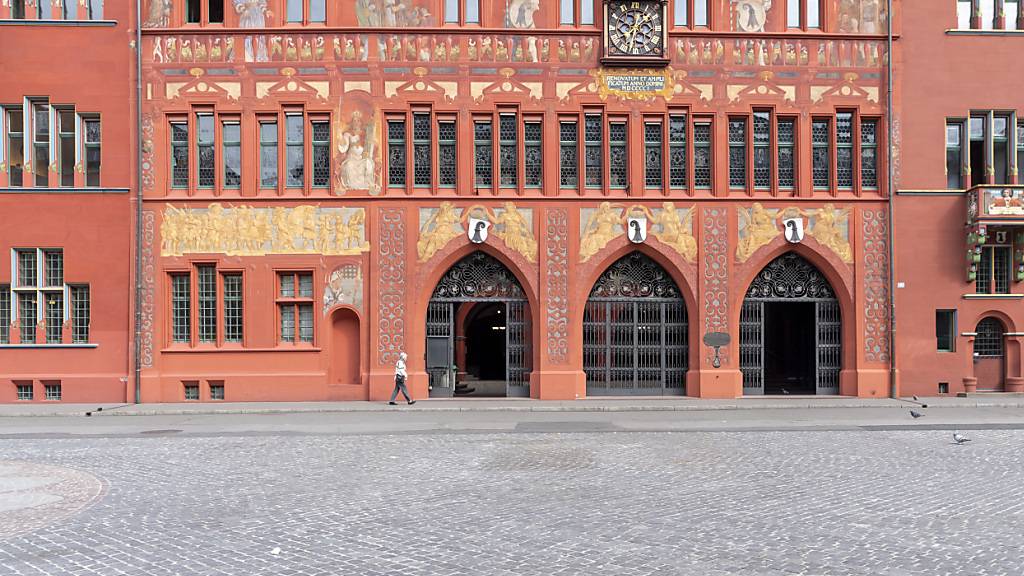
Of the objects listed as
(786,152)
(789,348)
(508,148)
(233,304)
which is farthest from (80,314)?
(789,348)

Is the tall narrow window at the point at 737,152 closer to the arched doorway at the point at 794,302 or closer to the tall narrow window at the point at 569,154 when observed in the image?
the arched doorway at the point at 794,302

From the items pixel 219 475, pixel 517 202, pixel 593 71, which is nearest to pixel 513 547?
pixel 219 475

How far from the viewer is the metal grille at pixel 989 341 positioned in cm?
2453

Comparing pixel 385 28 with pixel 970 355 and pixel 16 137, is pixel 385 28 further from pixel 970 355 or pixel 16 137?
pixel 970 355

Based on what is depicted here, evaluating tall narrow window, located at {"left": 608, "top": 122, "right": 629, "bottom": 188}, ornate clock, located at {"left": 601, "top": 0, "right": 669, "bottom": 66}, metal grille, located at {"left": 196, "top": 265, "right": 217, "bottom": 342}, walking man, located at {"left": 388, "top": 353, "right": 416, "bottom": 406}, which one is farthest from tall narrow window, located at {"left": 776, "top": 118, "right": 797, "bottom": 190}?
metal grille, located at {"left": 196, "top": 265, "right": 217, "bottom": 342}

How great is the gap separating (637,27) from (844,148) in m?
7.17

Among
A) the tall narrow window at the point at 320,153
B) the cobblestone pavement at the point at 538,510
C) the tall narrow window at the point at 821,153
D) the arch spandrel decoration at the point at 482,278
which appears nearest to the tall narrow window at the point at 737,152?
the tall narrow window at the point at 821,153

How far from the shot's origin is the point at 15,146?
2380cm

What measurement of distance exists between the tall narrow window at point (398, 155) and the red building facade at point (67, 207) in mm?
7339

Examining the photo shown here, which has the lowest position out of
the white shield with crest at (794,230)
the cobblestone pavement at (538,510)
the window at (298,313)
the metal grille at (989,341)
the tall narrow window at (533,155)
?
the cobblestone pavement at (538,510)

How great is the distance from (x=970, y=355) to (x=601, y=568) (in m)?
21.1

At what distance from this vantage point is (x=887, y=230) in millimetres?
24188

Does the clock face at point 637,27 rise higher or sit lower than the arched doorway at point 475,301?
higher

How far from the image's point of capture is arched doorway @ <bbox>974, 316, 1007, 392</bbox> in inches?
963
